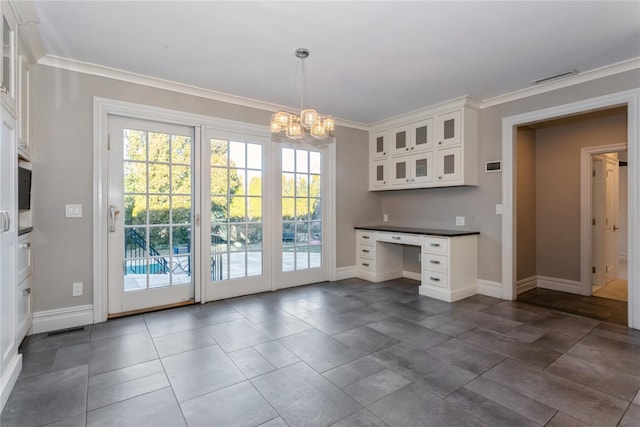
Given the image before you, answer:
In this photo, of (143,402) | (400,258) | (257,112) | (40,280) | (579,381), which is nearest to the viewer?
(143,402)

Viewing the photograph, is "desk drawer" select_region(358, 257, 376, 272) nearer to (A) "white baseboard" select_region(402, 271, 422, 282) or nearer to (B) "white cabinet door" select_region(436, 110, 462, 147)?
(A) "white baseboard" select_region(402, 271, 422, 282)

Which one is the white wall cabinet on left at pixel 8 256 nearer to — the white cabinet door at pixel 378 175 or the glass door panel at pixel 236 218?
the glass door panel at pixel 236 218

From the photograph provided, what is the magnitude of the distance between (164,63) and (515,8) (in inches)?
119

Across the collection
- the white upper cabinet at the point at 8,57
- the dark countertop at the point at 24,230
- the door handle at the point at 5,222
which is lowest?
the dark countertop at the point at 24,230

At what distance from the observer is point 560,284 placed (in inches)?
180

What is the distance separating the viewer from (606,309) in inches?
145

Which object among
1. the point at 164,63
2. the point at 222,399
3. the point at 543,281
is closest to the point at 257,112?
the point at 164,63

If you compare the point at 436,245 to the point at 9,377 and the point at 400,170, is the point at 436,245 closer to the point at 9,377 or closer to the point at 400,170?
the point at 400,170

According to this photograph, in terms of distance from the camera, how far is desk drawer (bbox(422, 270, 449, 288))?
13.2 ft

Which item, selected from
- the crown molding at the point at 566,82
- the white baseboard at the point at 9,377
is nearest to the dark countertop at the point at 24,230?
the white baseboard at the point at 9,377

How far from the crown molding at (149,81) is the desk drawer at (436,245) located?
258 centimetres

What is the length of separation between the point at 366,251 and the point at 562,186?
115 inches

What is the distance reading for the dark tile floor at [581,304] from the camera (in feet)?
11.3

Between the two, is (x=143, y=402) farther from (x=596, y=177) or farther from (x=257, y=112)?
(x=596, y=177)
